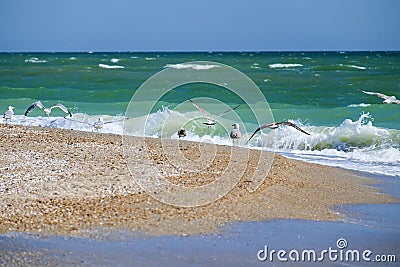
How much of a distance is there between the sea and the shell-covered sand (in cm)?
217

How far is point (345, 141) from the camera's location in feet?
53.8

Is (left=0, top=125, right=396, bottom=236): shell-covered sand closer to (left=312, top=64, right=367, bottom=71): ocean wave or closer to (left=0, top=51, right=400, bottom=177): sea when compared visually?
(left=0, top=51, right=400, bottom=177): sea

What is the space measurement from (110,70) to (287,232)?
143 ft

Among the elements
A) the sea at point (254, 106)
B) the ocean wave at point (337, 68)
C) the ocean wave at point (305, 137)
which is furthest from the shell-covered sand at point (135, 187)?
the ocean wave at point (337, 68)

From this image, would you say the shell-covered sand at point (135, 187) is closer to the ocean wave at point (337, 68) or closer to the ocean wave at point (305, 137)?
the ocean wave at point (305, 137)

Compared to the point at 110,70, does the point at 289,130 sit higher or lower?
lower

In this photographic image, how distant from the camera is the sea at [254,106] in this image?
53.4 ft

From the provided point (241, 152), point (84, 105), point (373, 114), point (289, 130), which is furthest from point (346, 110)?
point (241, 152)

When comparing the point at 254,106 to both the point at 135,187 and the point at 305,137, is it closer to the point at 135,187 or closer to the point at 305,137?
the point at 305,137

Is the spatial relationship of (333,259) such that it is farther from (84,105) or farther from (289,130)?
(84,105)

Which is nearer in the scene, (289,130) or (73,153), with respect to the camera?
(73,153)

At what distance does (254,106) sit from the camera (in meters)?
26.3

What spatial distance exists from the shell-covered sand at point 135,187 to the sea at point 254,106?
2.17 meters

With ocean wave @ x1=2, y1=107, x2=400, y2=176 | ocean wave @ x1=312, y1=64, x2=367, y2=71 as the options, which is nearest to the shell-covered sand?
ocean wave @ x1=2, y1=107, x2=400, y2=176
